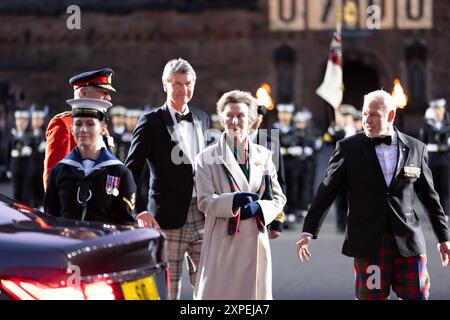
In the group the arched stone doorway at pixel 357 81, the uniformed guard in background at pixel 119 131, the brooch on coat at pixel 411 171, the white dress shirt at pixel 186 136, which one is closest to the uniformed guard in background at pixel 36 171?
the uniformed guard in background at pixel 119 131

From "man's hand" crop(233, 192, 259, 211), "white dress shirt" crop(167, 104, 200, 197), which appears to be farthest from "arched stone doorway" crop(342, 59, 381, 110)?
"man's hand" crop(233, 192, 259, 211)

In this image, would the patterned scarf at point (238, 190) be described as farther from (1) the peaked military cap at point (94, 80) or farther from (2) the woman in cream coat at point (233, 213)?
(1) the peaked military cap at point (94, 80)

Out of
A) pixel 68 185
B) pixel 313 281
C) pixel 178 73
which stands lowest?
pixel 313 281

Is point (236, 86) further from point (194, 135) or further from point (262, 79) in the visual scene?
point (194, 135)

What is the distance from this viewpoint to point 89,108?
198 inches

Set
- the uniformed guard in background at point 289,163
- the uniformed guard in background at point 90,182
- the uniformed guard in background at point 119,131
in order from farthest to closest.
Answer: the uniformed guard in background at point 119,131 < the uniformed guard in background at point 289,163 < the uniformed guard in background at point 90,182

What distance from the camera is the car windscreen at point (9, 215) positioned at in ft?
12.2

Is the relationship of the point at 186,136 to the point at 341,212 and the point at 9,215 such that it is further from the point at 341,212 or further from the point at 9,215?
the point at 341,212

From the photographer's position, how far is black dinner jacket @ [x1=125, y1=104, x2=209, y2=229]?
19.3 feet

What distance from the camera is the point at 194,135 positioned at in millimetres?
6031

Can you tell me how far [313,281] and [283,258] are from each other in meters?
1.70

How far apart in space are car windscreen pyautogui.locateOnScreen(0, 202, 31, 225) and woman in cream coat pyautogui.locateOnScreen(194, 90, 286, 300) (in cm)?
156

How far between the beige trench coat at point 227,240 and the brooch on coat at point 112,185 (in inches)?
23.7

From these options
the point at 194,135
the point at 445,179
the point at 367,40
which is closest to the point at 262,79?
the point at 367,40
